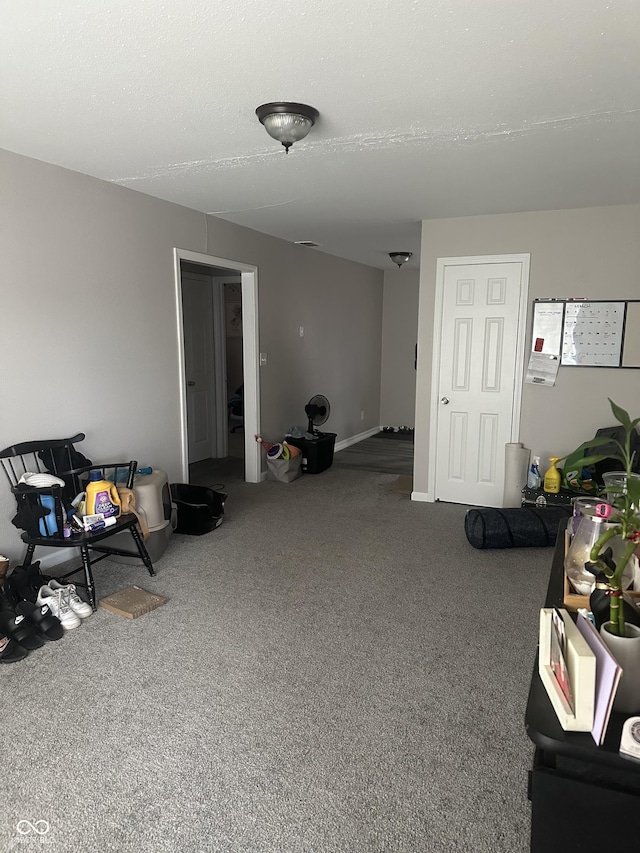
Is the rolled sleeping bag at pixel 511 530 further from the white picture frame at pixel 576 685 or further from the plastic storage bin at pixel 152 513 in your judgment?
the white picture frame at pixel 576 685

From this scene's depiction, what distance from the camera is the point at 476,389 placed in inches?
188

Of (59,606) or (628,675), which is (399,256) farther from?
(628,675)

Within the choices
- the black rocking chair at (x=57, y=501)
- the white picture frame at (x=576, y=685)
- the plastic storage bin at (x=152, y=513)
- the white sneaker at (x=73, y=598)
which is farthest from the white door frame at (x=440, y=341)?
the white picture frame at (x=576, y=685)

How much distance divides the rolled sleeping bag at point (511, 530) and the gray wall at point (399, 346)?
13.9 ft

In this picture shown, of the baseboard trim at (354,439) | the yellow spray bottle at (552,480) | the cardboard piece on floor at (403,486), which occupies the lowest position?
the cardboard piece on floor at (403,486)

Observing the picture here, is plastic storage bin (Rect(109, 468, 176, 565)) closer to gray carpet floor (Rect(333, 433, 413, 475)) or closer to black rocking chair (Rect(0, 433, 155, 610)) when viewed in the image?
black rocking chair (Rect(0, 433, 155, 610))

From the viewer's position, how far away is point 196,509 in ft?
13.6

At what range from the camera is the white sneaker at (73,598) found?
295cm

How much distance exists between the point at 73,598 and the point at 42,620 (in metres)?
0.24

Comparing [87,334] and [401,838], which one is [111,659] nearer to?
[401,838]

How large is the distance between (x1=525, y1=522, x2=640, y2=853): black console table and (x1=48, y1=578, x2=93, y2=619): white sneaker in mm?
2452

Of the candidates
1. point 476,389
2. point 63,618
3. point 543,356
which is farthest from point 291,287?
point 63,618

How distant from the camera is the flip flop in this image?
2.74 meters

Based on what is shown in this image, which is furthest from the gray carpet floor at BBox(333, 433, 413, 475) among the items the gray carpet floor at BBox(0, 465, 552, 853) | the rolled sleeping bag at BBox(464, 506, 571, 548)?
the gray carpet floor at BBox(0, 465, 552, 853)
